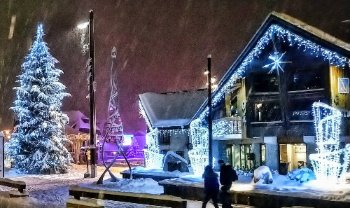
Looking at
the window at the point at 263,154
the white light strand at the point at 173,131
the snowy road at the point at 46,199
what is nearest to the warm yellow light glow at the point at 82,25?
the snowy road at the point at 46,199

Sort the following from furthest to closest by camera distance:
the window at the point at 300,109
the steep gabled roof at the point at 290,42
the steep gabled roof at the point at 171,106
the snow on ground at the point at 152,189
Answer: the steep gabled roof at the point at 171,106 < the window at the point at 300,109 < the steep gabled roof at the point at 290,42 < the snow on ground at the point at 152,189

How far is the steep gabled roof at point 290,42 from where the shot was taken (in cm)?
2812

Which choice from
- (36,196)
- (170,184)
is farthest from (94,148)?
(170,184)

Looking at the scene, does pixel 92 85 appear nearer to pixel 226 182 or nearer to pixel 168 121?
pixel 168 121

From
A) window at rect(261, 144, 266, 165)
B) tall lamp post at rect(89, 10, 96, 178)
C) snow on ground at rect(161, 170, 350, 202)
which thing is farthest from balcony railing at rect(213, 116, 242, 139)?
tall lamp post at rect(89, 10, 96, 178)

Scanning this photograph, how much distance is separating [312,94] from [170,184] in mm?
10907

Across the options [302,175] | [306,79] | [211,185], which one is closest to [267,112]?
[306,79]

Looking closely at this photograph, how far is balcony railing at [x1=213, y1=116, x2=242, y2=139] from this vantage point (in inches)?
1281

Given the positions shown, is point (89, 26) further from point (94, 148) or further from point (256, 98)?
point (256, 98)

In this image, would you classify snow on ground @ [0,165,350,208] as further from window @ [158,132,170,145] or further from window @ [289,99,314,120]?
window @ [158,132,170,145]

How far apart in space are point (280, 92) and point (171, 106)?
1314 centimetres

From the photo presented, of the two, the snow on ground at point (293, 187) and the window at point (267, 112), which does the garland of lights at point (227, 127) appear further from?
the snow on ground at point (293, 187)

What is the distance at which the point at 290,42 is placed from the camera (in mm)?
30281

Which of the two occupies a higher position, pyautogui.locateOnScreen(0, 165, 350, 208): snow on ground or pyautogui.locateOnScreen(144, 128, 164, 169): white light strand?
pyautogui.locateOnScreen(144, 128, 164, 169): white light strand
